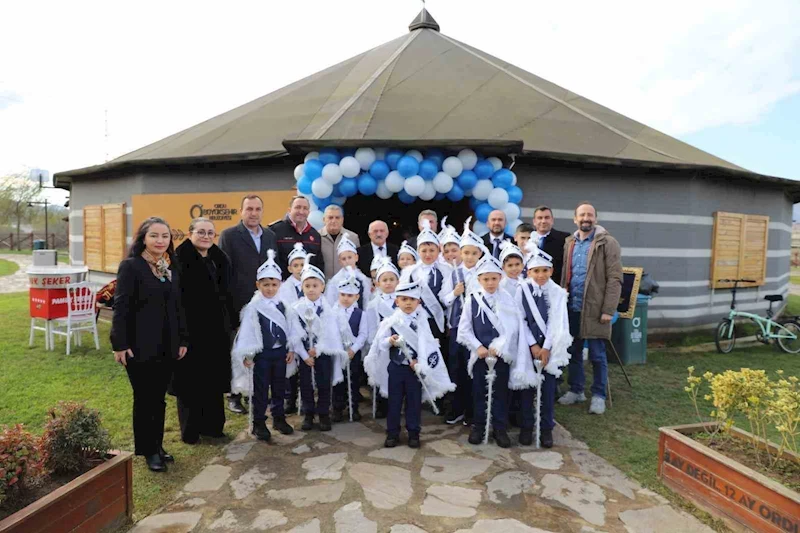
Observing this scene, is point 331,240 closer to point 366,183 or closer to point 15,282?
point 366,183

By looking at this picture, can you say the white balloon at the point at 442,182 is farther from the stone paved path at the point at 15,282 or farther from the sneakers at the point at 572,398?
the stone paved path at the point at 15,282

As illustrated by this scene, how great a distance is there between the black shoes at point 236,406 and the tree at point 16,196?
45.8m

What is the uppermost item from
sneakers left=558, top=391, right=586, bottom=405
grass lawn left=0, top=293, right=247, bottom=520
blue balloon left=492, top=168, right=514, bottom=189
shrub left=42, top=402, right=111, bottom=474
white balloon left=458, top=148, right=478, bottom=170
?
white balloon left=458, top=148, right=478, bottom=170

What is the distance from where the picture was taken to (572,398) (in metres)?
5.86

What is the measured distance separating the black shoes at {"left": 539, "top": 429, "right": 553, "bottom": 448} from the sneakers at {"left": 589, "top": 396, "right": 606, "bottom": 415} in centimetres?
110

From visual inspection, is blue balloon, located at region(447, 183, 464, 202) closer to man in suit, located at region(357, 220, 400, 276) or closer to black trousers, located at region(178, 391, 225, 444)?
man in suit, located at region(357, 220, 400, 276)

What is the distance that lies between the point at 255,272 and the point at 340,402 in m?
1.62

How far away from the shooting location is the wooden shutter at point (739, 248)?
953 centimetres

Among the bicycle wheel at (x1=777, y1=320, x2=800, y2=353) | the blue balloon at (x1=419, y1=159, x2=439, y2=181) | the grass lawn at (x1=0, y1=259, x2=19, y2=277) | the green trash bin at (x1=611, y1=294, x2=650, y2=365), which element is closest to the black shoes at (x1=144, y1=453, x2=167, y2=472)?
the blue balloon at (x1=419, y1=159, x2=439, y2=181)

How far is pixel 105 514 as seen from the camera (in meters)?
3.08

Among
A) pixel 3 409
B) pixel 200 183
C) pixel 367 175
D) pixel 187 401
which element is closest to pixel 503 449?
pixel 187 401

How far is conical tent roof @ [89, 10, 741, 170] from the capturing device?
8.92 metres

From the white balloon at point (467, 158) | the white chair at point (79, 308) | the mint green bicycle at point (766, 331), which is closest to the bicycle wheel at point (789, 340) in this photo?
the mint green bicycle at point (766, 331)

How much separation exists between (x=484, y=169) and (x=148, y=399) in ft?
16.4
